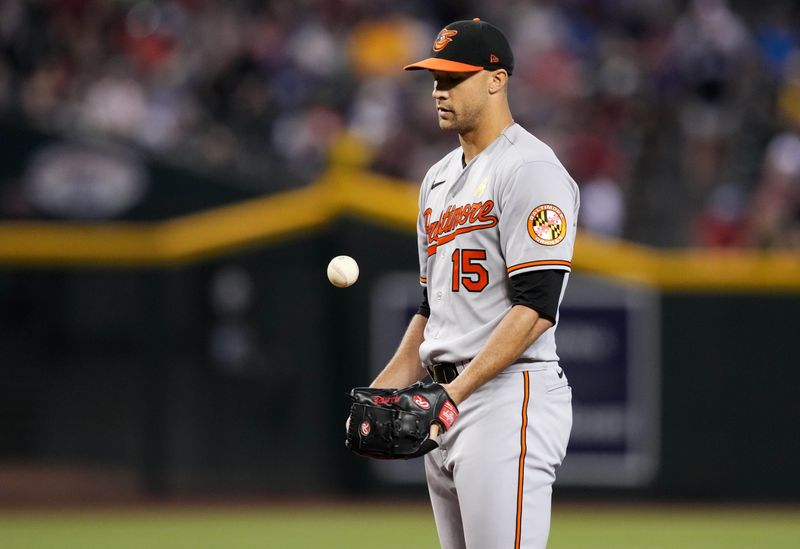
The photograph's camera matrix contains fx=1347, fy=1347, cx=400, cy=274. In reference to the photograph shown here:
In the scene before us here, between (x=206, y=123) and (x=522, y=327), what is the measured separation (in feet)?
32.0

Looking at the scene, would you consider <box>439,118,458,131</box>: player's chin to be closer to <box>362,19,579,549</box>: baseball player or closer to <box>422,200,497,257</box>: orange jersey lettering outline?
<box>362,19,579,549</box>: baseball player

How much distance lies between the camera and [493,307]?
140 inches

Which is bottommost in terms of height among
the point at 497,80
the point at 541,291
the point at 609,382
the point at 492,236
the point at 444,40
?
the point at 609,382

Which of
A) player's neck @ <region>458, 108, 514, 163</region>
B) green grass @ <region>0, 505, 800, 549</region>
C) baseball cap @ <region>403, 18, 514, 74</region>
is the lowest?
green grass @ <region>0, 505, 800, 549</region>

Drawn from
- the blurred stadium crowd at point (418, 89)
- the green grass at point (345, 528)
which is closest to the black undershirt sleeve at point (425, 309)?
the green grass at point (345, 528)

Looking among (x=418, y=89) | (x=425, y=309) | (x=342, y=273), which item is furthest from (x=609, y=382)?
(x=342, y=273)

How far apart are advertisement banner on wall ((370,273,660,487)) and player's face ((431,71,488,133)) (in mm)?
5502

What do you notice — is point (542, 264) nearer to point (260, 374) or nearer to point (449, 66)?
point (449, 66)

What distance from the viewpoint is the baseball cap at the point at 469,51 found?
140 inches

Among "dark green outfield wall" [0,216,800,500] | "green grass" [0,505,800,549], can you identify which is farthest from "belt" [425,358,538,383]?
"dark green outfield wall" [0,216,800,500]

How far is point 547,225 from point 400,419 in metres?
0.62

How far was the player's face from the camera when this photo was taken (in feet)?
11.8

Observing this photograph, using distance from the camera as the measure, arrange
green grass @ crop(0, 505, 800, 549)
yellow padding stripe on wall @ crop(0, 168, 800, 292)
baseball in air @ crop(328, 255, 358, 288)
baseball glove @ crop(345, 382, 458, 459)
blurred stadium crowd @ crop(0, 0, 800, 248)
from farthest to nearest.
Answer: blurred stadium crowd @ crop(0, 0, 800, 248) → yellow padding stripe on wall @ crop(0, 168, 800, 292) → green grass @ crop(0, 505, 800, 549) → baseball in air @ crop(328, 255, 358, 288) → baseball glove @ crop(345, 382, 458, 459)

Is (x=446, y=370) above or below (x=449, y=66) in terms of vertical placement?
below
